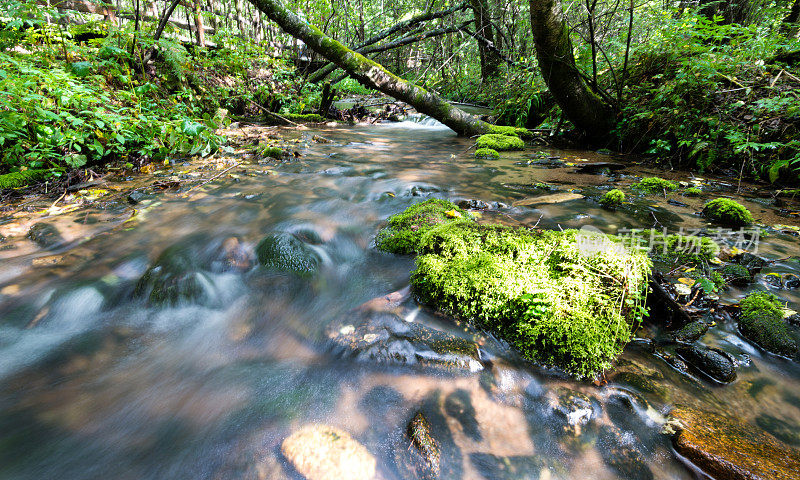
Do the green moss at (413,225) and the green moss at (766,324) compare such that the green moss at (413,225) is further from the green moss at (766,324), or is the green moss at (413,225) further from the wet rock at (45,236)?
the wet rock at (45,236)

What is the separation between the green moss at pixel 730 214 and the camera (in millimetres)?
3116

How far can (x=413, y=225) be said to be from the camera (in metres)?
3.04

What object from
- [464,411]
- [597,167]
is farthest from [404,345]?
[597,167]

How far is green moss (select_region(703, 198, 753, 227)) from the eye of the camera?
3116 millimetres

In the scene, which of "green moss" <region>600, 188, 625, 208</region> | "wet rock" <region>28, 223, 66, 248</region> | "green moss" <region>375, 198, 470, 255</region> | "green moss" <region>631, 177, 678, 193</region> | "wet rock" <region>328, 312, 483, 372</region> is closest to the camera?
A: "wet rock" <region>328, 312, 483, 372</region>

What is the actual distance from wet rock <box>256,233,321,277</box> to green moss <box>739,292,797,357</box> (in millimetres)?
2820

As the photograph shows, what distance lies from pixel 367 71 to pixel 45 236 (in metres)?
6.07

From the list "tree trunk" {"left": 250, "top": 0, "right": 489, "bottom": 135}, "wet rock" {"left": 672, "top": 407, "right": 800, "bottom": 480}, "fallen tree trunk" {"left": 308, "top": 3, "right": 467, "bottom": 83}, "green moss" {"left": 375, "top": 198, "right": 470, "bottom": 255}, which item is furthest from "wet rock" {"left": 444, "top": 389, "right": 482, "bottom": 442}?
"fallen tree trunk" {"left": 308, "top": 3, "right": 467, "bottom": 83}

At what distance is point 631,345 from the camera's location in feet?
6.04

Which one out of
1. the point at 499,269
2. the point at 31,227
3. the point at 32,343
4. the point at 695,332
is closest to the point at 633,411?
the point at 695,332

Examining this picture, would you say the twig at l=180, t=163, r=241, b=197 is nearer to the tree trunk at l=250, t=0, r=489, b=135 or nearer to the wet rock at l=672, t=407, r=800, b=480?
the tree trunk at l=250, t=0, r=489, b=135

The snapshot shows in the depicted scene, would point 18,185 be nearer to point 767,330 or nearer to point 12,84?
point 12,84

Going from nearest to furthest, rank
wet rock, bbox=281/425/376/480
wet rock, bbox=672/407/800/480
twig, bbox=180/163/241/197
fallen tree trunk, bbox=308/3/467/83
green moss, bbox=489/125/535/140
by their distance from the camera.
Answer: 1. wet rock, bbox=672/407/800/480
2. wet rock, bbox=281/425/376/480
3. twig, bbox=180/163/241/197
4. green moss, bbox=489/125/535/140
5. fallen tree trunk, bbox=308/3/467/83

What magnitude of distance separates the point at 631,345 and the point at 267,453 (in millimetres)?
1892
